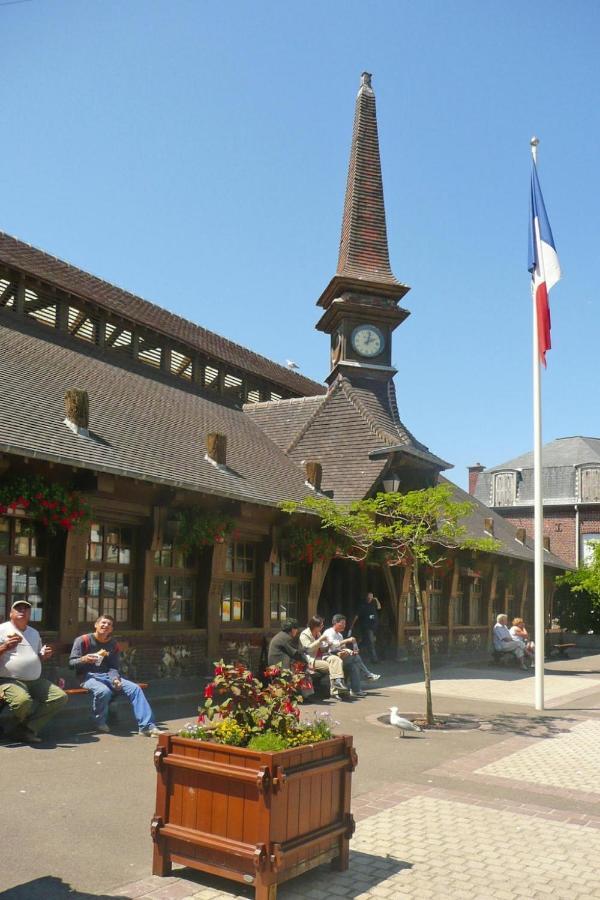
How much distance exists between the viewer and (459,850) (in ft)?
18.0

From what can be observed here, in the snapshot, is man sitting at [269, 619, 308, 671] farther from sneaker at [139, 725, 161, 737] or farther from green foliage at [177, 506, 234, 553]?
sneaker at [139, 725, 161, 737]

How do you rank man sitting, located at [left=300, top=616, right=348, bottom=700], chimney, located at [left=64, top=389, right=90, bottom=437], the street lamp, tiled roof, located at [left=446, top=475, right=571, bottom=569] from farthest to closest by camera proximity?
1. tiled roof, located at [left=446, top=475, right=571, bottom=569]
2. the street lamp
3. man sitting, located at [left=300, top=616, right=348, bottom=700]
4. chimney, located at [left=64, top=389, right=90, bottom=437]

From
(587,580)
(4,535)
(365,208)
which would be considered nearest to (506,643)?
(365,208)

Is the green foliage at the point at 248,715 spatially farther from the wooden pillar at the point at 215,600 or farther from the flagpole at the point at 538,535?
the wooden pillar at the point at 215,600

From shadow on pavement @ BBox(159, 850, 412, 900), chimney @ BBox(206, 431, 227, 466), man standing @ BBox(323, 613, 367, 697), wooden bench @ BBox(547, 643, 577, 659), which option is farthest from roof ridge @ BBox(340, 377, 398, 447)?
shadow on pavement @ BBox(159, 850, 412, 900)

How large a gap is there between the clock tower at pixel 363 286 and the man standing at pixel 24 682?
15217 mm

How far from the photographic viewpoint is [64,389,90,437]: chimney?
40.5ft

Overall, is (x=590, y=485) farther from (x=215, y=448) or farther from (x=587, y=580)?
(x=215, y=448)

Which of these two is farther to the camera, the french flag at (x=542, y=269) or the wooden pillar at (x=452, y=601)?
the wooden pillar at (x=452, y=601)

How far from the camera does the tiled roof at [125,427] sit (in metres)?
11.4

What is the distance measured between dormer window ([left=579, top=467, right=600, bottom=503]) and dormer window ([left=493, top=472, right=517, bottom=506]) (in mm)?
4108

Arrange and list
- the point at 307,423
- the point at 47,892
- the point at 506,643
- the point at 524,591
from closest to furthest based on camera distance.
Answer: the point at 47,892 < the point at 506,643 < the point at 307,423 < the point at 524,591

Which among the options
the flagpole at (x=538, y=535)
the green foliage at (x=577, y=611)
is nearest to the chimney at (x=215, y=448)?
the flagpole at (x=538, y=535)

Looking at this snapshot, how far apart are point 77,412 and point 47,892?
859 centimetres
